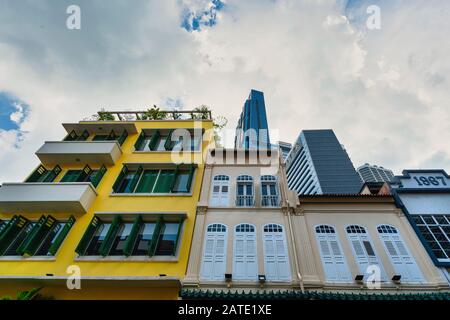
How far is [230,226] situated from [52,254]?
25.1 feet

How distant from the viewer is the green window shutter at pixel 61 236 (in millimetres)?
9594

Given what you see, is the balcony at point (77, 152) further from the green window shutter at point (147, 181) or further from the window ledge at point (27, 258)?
the window ledge at point (27, 258)

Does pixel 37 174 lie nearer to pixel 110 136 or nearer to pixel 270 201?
pixel 110 136

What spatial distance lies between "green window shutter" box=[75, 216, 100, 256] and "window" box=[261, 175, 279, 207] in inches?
318

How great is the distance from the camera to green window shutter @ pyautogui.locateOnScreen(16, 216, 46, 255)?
9414 millimetres

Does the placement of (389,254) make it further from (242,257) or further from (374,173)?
(374,173)

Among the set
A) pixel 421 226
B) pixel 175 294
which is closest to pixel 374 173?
pixel 421 226

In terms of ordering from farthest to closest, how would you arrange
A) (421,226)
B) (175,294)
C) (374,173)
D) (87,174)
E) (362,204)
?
1. (374,173)
2. (87,174)
3. (362,204)
4. (421,226)
5. (175,294)

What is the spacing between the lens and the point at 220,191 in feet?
40.3

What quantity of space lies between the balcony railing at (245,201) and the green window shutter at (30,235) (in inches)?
356

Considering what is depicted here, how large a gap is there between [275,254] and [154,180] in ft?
25.4

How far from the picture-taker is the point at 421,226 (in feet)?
34.1

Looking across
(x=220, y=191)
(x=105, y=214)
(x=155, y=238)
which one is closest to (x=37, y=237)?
(x=105, y=214)

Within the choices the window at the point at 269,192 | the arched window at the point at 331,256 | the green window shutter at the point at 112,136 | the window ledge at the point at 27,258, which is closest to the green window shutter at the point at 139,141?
the green window shutter at the point at 112,136
